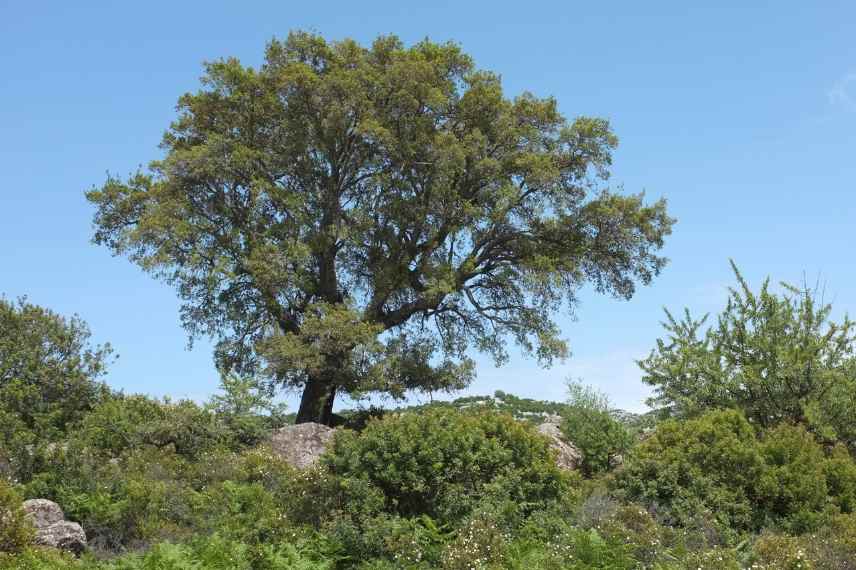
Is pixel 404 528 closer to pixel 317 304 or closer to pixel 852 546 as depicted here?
pixel 852 546

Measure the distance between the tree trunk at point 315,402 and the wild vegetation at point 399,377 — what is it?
71 mm

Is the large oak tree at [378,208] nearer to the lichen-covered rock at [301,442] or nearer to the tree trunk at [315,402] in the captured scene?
the tree trunk at [315,402]

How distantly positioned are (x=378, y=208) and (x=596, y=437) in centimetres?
1151

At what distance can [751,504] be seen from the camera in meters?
13.8

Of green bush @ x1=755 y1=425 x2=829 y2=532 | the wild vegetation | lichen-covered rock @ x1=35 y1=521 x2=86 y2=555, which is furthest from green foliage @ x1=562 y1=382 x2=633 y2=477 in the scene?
lichen-covered rock @ x1=35 y1=521 x2=86 y2=555

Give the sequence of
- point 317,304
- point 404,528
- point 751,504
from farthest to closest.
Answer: point 317,304, point 751,504, point 404,528

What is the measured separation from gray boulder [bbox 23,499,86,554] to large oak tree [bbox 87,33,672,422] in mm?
11496

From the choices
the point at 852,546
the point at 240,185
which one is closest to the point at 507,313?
the point at 240,185

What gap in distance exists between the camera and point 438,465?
1196cm

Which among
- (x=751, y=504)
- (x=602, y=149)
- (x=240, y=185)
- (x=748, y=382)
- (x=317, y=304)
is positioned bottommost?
(x=751, y=504)

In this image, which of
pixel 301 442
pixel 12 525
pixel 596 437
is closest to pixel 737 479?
pixel 596 437

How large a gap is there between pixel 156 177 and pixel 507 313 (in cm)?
1186

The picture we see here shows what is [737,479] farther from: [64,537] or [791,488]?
[64,537]

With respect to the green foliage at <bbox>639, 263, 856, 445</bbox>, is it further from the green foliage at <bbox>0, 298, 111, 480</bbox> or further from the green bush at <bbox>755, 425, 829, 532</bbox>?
the green foliage at <bbox>0, 298, 111, 480</bbox>
